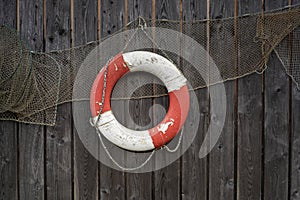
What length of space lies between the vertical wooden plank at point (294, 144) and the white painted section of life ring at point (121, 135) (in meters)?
0.75

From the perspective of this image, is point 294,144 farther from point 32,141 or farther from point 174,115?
A: point 32,141

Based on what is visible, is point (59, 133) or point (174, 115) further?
point (59, 133)

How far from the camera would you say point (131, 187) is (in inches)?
93.7

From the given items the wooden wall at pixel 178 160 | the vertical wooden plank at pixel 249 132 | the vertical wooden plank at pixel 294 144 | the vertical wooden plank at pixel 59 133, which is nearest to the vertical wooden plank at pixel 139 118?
the wooden wall at pixel 178 160

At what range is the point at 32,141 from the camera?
2.41m

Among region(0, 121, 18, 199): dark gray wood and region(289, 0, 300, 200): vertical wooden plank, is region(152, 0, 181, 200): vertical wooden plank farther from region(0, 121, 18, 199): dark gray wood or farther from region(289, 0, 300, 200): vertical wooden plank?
region(0, 121, 18, 199): dark gray wood

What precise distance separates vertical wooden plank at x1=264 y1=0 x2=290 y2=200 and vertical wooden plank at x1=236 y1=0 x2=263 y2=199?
0.04 m

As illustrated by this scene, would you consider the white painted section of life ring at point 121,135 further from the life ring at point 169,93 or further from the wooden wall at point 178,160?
the wooden wall at point 178,160

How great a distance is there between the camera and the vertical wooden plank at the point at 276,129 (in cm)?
228

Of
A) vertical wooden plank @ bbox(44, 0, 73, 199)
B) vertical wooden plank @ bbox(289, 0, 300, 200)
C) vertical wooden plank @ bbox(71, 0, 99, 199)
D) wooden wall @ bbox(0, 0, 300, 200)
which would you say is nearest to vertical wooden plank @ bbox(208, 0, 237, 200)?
wooden wall @ bbox(0, 0, 300, 200)

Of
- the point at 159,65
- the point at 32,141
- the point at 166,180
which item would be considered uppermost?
the point at 159,65

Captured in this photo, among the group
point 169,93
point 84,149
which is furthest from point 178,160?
point 84,149

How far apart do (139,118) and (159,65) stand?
321mm

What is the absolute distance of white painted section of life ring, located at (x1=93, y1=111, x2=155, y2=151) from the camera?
2.25 m
